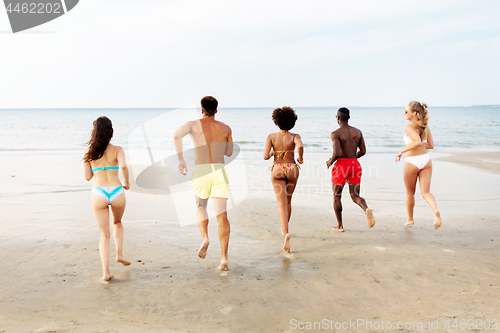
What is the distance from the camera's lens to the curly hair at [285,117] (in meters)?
5.29

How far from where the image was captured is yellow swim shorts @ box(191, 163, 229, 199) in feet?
14.6

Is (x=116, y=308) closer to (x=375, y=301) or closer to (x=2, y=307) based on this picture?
(x=2, y=307)

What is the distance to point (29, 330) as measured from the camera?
10.3 ft

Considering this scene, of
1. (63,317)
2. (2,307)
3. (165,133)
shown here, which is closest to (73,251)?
(2,307)

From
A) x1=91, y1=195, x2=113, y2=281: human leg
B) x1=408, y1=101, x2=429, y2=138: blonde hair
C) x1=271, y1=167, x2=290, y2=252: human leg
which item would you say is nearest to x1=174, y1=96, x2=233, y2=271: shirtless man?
x1=91, y1=195, x2=113, y2=281: human leg

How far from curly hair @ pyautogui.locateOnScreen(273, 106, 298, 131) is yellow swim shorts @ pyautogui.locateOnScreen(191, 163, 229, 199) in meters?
1.37

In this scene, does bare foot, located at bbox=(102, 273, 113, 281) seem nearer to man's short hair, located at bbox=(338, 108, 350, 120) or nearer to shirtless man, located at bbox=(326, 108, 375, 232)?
shirtless man, located at bbox=(326, 108, 375, 232)

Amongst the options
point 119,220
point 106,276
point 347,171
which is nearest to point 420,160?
point 347,171

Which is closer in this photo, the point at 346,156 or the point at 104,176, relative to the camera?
the point at 104,176

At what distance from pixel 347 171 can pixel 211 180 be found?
2783mm

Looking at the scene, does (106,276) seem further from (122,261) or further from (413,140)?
(413,140)

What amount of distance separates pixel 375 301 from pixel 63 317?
3.21 m

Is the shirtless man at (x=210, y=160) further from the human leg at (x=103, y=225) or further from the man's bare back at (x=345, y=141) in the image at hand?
the man's bare back at (x=345, y=141)

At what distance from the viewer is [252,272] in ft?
14.7
